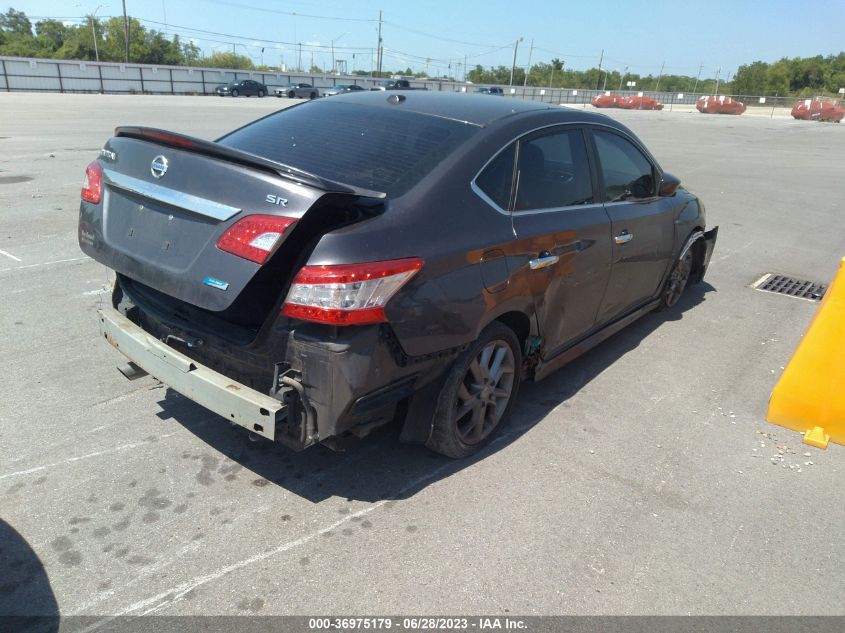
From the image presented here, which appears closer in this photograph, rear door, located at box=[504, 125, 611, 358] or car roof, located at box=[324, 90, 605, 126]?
rear door, located at box=[504, 125, 611, 358]

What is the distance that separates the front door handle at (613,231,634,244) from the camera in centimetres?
423

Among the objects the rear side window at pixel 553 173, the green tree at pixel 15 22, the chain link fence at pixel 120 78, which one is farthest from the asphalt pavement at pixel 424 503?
Result: the green tree at pixel 15 22

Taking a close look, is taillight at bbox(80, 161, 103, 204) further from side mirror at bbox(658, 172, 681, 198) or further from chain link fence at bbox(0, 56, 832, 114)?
chain link fence at bbox(0, 56, 832, 114)

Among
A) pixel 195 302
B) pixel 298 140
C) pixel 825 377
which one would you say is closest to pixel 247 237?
pixel 195 302

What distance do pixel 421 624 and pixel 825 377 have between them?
116 inches

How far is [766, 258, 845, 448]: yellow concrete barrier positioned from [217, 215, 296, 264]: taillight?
3.26 metres

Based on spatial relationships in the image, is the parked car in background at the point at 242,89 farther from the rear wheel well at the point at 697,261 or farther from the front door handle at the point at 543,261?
the front door handle at the point at 543,261

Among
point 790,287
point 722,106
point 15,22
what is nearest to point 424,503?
point 790,287

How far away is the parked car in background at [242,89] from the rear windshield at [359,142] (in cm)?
5300

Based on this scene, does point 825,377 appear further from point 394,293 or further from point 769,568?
point 394,293

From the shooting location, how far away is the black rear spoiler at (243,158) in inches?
100

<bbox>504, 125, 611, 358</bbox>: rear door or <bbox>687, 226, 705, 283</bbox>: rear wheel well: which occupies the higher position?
<bbox>504, 125, 611, 358</bbox>: rear door

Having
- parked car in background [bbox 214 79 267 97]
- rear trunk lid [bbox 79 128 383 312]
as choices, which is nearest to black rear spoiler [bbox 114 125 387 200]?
rear trunk lid [bbox 79 128 383 312]

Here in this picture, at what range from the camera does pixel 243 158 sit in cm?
267
